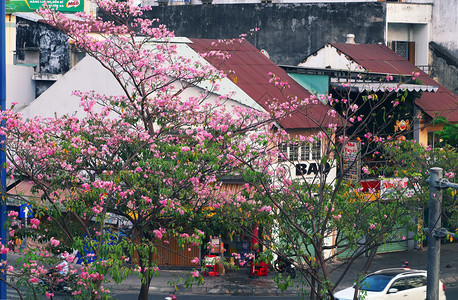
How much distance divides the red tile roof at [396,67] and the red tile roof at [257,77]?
12.2 ft

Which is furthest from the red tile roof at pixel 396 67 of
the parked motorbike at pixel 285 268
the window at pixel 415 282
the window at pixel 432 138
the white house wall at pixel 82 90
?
the window at pixel 415 282

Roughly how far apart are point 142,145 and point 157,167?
55cm

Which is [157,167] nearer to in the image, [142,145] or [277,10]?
[142,145]

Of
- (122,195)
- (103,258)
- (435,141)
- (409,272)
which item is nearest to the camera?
(103,258)

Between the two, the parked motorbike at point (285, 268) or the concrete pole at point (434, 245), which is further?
the parked motorbike at point (285, 268)

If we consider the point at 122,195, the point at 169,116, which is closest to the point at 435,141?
the point at 169,116

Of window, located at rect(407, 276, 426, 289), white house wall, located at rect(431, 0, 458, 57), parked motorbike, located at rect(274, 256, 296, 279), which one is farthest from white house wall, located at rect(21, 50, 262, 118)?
white house wall, located at rect(431, 0, 458, 57)

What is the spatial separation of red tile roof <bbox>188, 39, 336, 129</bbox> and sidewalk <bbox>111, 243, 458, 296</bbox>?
226 inches

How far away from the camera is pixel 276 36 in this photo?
38625 mm

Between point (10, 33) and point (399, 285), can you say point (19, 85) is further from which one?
point (399, 285)

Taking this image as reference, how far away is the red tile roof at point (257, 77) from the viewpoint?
1137 inches

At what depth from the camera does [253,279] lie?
27.8m

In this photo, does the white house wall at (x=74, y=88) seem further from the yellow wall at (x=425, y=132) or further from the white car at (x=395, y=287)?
the yellow wall at (x=425, y=132)

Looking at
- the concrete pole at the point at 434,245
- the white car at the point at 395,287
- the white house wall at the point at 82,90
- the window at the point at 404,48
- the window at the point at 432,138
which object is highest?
the window at the point at 404,48
